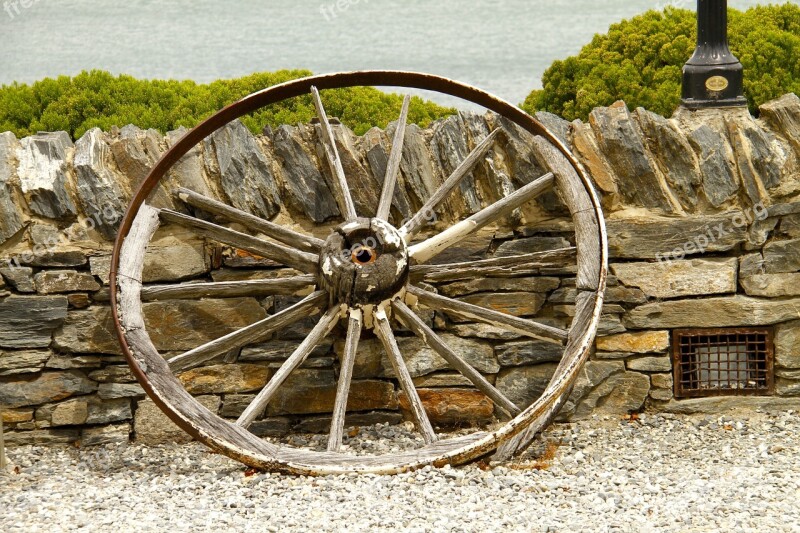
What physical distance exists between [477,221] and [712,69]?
1432mm

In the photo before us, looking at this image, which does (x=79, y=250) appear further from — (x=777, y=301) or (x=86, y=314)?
(x=777, y=301)

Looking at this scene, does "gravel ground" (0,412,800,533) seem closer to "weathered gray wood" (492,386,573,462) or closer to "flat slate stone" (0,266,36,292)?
"weathered gray wood" (492,386,573,462)

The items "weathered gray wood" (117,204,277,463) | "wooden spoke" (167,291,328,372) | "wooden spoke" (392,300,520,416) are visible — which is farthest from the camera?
"wooden spoke" (392,300,520,416)

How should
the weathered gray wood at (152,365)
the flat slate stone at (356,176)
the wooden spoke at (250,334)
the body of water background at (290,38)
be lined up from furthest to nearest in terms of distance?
the body of water background at (290,38) < the flat slate stone at (356,176) < the wooden spoke at (250,334) < the weathered gray wood at (152,365)

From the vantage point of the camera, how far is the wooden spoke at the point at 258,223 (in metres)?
4.67

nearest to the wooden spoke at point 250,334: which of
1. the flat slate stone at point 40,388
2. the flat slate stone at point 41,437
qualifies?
the flat slate stone at point 40,388

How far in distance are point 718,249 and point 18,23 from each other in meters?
9.13

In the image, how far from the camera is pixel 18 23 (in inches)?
468

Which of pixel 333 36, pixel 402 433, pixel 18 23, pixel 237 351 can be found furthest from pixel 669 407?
pixel 18 23

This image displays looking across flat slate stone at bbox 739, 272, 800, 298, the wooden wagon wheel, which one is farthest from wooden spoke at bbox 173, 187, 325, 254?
flat slate stone at bbox 739, 272, 800, 298

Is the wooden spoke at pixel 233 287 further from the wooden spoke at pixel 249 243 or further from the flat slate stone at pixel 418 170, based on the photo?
the flat slate stone at pixel 418 170

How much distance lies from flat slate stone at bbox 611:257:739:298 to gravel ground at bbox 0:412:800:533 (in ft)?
1.95

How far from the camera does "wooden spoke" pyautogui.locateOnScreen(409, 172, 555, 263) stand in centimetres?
466

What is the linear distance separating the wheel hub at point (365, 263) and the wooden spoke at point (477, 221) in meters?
0.13
